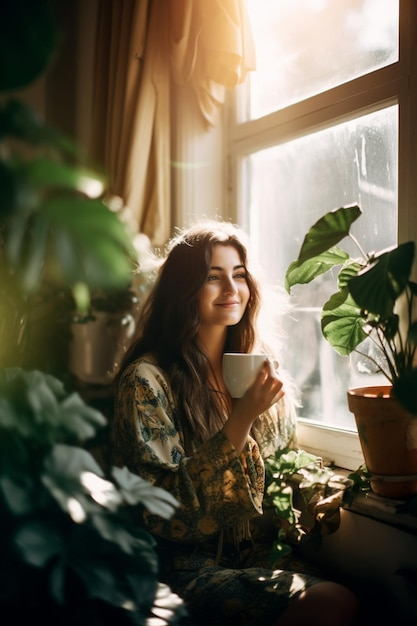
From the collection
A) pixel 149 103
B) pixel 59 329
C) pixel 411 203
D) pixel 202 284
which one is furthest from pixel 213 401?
pixel 149 103

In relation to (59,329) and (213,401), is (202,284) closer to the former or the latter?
(213,401)

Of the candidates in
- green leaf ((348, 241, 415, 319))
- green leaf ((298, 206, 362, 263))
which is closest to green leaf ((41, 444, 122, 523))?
green leaf ((348, 241, 415, 319))

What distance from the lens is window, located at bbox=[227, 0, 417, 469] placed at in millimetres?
1526

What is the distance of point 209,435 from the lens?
4.71 feet

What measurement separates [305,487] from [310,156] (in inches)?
38.7

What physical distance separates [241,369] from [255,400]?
7 centimetres

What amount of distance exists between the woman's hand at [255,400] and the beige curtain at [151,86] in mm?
982

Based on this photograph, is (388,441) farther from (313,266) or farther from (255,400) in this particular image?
(313,266)

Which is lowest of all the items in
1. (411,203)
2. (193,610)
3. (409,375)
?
(193,610)

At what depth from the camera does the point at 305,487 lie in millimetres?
1455

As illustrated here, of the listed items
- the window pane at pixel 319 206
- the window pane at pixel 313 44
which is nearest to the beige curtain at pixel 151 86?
the window pane at pixel 313 44

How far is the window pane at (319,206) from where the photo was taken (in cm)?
158

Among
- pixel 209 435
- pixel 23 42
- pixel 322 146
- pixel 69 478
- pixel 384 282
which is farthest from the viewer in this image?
pixel 322 146

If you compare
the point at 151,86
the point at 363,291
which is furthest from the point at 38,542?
the point at 151,86
